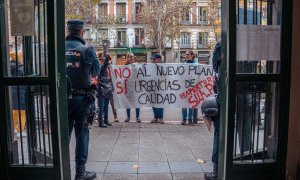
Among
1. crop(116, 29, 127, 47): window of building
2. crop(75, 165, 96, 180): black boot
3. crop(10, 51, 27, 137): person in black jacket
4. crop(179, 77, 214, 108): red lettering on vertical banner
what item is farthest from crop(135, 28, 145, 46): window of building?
crop(10, 51, 27, 137): person in black jacket

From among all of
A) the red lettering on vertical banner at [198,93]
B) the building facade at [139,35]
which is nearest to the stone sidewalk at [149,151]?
the red lettering on vertical banner at [198,93]

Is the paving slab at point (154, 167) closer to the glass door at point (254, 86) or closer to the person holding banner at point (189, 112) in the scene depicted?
the glass door at point (254, 86)

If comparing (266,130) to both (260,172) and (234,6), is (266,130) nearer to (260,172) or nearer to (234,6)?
(260,172)

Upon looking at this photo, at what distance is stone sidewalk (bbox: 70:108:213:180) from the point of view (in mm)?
5898

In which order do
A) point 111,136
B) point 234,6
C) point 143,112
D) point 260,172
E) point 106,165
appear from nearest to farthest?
1. point 234,6
2. point 260,172
3. point 106,165
4. point 111,136
5. point 143,112

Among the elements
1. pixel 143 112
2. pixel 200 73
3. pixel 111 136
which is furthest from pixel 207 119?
pixel 143 112

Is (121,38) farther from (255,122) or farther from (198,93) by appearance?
(255,122)

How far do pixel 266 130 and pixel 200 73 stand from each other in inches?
223

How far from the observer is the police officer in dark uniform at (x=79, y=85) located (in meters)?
5.47

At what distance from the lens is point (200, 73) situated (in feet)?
34.9

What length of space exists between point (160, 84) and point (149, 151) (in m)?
3.62

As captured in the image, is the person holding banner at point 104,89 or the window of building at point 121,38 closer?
the person holding banner at point 104,89

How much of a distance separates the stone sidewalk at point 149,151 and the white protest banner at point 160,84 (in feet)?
2.22

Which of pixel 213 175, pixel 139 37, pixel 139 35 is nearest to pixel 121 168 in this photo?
pixel 213 175
